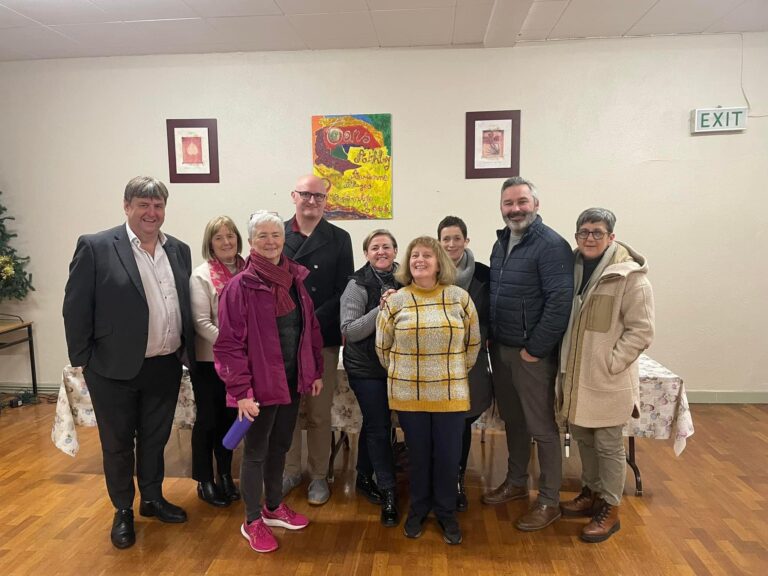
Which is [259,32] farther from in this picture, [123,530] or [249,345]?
[123,530]

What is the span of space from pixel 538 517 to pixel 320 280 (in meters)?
1.45

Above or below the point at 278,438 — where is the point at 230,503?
below

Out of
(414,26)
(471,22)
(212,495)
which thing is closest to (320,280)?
(212,495)

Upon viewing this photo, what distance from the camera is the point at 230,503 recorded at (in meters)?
2.43

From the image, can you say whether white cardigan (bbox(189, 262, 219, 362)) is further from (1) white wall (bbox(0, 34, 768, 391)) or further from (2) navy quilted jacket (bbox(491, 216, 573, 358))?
(1) white wall (bbox(0, 34, 768, 391))

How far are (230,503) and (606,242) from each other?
209 cm

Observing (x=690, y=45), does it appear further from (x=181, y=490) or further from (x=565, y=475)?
(x=181, y=490)

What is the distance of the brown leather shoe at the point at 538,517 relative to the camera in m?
2.21

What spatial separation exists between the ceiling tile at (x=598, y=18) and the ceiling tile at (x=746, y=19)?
585 millimetres

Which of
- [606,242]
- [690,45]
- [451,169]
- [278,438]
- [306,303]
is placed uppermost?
[690,45]

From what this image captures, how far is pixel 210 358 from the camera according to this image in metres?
2.29

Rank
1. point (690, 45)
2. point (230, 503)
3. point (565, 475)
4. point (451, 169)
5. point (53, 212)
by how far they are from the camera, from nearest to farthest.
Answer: point (230, 503) < point (565, 475) < point (690, 45) < point (451, 169) < point (53, 212)

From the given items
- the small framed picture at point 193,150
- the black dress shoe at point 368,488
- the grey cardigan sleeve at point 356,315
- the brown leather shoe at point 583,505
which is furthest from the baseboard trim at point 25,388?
the brown leather shoe at point 583,505

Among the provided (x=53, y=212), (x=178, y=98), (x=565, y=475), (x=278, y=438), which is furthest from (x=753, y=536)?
(x=53, y=212)
